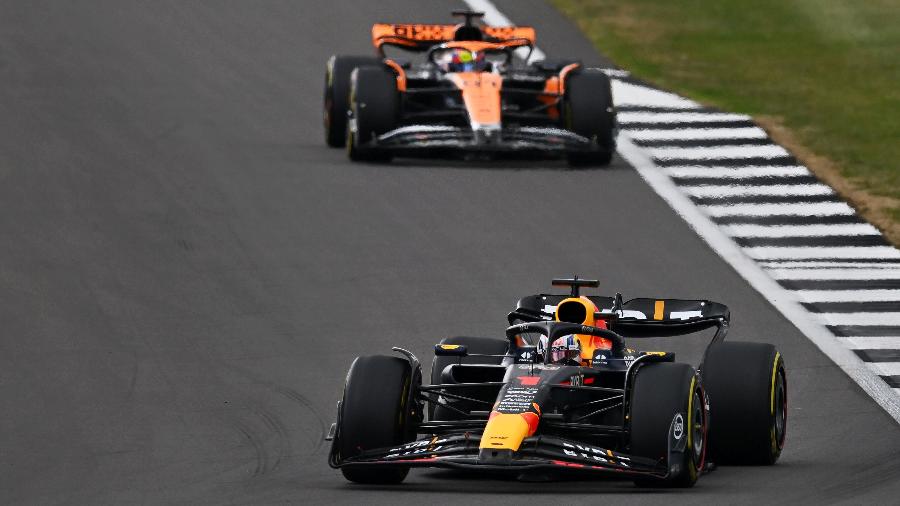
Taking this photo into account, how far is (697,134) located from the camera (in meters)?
29.3

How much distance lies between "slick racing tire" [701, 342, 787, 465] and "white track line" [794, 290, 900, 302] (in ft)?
20.5

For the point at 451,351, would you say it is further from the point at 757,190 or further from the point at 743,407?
the point at 757,190

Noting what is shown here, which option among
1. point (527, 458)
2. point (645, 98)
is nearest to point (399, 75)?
point (645, 98)

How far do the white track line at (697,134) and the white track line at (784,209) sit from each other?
357 centimetres

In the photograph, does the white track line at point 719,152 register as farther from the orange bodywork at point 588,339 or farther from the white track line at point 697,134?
the orange bodywork at point 588,339

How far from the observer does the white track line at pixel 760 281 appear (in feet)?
60.1

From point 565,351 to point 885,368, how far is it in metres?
4.85

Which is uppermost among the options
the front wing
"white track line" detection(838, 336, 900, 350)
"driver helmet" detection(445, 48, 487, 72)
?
the front wing

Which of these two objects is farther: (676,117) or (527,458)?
(676,117)

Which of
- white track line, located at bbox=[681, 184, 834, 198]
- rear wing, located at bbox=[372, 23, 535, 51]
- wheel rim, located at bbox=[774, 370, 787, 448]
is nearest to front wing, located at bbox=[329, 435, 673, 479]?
wheel rim, located at bbox=[774, 370, 787, 448]

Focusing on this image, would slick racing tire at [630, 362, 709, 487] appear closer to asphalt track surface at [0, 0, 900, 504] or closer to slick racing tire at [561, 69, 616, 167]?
asphalt track surface at [0, 0, 900, 504]

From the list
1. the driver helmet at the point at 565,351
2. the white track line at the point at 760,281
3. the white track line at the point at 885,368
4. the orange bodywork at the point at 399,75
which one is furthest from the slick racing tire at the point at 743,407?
the orange bodywork at the point at 399,75

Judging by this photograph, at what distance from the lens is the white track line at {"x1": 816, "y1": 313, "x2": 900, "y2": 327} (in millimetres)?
20672

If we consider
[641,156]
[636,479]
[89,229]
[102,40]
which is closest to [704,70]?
[641,156]
